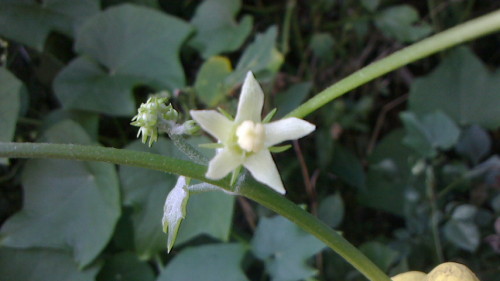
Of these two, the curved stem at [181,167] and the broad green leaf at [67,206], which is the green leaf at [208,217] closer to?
the broad green leaf at [67,206]

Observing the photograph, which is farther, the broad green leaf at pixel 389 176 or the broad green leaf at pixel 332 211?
the broad green leaf at pixel 389 176

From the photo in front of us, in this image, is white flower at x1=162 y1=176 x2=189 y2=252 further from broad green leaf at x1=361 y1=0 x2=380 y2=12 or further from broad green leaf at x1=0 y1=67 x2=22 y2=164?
broad green leaf at x1=361 y1=0 x2=380 y2=12

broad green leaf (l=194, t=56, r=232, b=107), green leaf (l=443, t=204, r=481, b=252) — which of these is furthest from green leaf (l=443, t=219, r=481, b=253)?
broad green leaf (l=194, t=56, r=232, b=107)

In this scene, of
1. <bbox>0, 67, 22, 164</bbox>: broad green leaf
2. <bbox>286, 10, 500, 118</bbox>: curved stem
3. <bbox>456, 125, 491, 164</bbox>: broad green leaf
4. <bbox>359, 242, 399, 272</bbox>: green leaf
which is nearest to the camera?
<bbox>286, 10, 500, 118</bbox>: curved stem

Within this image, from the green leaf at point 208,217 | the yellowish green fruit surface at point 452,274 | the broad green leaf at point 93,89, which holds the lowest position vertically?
the green leaf at point 208,217

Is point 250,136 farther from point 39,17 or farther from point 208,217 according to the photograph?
point 39,17

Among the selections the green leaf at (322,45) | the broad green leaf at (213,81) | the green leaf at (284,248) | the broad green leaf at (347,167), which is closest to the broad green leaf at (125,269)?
the green leaf at (284,248)
